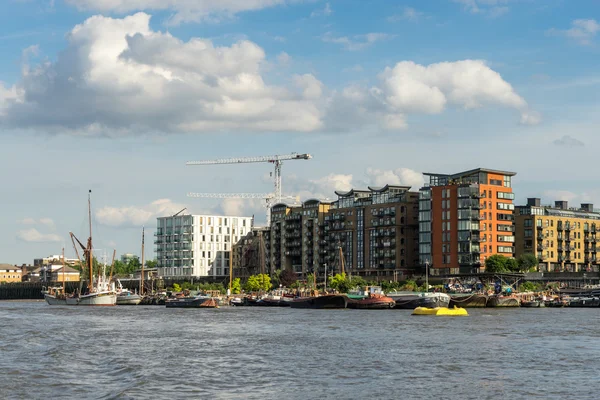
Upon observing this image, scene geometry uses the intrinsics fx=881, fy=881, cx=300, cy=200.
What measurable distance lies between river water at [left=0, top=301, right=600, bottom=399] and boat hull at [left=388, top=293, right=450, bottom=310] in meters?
56.0

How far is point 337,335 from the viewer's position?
88.9m

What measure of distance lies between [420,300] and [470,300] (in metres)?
11.3

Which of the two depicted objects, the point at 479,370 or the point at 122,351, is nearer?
the point at 479,370

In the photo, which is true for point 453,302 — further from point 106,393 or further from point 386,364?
point 106,393

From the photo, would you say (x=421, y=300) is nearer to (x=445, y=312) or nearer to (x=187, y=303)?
(x=445, y=312)

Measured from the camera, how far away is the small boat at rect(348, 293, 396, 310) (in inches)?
6555

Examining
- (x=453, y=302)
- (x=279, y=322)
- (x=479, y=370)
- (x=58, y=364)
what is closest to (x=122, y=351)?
(x=58, y=364)

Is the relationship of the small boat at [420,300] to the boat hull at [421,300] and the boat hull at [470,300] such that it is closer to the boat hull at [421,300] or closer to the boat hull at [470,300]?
the boat hull at [421,300]

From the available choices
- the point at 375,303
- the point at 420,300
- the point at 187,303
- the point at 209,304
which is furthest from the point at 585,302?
the point at 187,303

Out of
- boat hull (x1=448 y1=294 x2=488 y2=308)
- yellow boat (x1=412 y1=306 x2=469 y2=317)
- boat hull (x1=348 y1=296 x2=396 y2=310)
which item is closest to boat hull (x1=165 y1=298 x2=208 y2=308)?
boat hull (x1=348 y1=296 x2=396 y2=310)

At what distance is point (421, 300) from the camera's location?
161m

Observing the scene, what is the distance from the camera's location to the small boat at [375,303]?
16650 centimetres

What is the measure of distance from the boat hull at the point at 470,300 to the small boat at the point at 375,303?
1166 centimetres

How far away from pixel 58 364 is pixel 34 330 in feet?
134
